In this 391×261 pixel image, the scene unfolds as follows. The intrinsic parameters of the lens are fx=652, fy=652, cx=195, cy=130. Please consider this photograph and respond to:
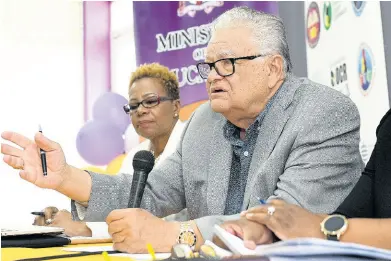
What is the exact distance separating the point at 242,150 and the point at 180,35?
2311mm

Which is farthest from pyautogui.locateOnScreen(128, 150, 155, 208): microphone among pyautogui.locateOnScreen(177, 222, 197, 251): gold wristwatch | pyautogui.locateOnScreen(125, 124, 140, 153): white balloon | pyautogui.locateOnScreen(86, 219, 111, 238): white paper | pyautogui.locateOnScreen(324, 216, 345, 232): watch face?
pyautogui.locateOnScreen(125, 124, 140, 153): white balloon

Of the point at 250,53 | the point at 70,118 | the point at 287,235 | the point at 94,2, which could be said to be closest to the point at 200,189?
the point at 250,53

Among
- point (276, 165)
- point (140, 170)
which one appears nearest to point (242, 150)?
point (276, 165)

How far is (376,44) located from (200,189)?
1.35 m

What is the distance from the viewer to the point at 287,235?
1308mm

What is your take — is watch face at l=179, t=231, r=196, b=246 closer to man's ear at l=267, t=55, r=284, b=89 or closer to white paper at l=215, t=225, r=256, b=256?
white paper at l=215, t=225, r=256, b=256

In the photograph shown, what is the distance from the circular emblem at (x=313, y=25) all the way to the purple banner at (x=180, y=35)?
359 millimetres

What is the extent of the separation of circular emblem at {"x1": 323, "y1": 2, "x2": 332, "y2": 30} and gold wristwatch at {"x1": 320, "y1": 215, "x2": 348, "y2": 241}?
270cm

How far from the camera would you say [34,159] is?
2.03m

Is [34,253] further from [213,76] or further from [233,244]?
[213,76]

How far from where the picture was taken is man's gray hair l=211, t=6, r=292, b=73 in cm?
222

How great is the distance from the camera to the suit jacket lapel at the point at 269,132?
6.75 ft

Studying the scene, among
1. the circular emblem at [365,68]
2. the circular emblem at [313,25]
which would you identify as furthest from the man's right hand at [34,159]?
the circular emblem at [313,25]

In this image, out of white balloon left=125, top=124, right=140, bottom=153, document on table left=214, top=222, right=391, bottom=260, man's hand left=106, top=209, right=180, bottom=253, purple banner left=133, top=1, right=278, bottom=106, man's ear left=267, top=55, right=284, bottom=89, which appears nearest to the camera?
document on table left=214, top=222, right=391, bottom=260
